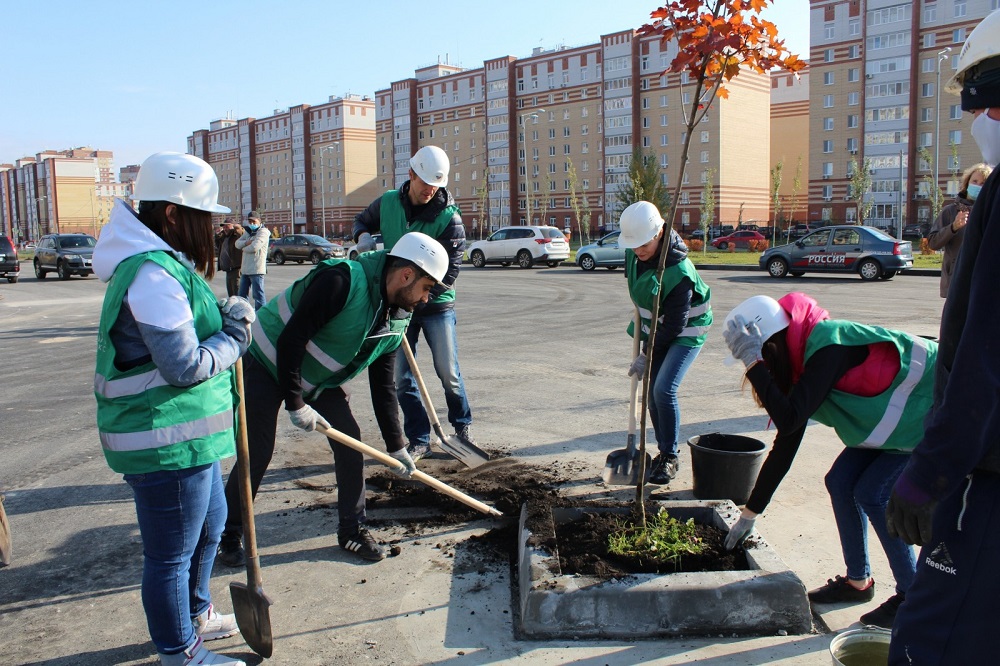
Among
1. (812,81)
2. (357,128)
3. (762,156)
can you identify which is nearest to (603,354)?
(812,81)

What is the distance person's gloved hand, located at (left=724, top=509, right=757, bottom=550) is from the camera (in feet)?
10.3

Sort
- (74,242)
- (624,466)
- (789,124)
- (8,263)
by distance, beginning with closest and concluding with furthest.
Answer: (624,466)
(8,263)
(74,242)
(789,124)

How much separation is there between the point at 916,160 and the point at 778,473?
209ft

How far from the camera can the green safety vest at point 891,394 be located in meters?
2.74

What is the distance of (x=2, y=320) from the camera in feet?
47.1

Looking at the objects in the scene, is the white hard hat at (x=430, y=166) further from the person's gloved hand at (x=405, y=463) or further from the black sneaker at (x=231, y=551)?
the black sneaker at (x=231, y=551)

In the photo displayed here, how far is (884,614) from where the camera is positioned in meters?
2.98

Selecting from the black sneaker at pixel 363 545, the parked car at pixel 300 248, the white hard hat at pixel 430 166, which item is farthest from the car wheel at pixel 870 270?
the parked car at pixel 300 248

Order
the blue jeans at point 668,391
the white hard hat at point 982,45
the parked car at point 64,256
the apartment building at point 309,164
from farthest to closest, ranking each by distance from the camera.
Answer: the apartment building at point 309,164 < the parked car at point 64,256 < the blue jeans at point 668,391 < the white hard hat at point 982,45

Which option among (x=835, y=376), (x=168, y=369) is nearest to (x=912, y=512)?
Result: (x=835, y=376)

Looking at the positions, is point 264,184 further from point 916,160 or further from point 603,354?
point 603,354

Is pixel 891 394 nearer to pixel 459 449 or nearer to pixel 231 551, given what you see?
pixel 459 449

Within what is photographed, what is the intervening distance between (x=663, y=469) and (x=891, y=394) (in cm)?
210

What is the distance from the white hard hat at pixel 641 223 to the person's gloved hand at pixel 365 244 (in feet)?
5.82
